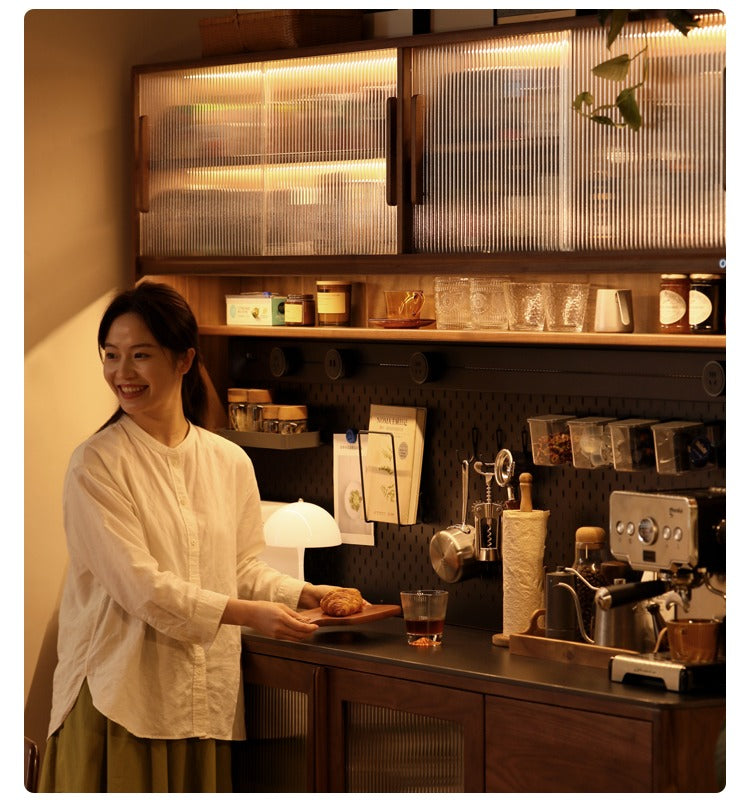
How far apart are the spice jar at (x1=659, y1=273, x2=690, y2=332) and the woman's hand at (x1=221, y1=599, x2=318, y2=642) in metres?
1.15

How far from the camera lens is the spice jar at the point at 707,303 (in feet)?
10.1

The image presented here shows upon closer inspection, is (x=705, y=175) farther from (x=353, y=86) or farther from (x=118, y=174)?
(x=118, y=174)

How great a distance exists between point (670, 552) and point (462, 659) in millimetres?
622

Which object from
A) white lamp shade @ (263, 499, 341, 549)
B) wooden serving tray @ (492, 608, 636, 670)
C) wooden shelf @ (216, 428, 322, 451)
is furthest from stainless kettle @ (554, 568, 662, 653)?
wooden shelf @ (216, 428, 322, 451)

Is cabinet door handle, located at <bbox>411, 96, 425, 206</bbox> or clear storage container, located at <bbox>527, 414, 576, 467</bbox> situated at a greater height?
cabinet door handle, located at <bbox>411, 96, 425, 206</bbox>

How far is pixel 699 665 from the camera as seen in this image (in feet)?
9.49

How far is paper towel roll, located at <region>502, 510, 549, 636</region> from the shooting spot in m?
3.44

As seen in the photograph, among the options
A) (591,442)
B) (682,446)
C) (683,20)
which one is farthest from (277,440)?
(683,20)

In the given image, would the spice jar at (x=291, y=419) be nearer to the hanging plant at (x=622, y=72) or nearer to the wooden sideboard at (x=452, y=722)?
the wooden sideboard at (x=452, y=722)

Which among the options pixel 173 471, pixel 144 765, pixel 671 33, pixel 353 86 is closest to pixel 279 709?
pixel 144 765

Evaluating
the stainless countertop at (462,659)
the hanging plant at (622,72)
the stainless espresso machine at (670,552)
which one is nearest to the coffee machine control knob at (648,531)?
the stainless espresso machine at (670,552)

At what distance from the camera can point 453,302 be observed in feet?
11.6

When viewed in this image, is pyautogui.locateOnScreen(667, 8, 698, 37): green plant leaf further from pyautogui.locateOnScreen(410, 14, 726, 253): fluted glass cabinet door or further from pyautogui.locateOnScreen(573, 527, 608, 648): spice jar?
pyautogui.locateOnScreen(573, 527, 608, 648): spice jar

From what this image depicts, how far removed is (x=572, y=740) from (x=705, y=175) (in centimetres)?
133
